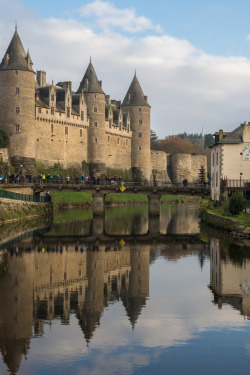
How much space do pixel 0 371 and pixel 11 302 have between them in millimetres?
4838

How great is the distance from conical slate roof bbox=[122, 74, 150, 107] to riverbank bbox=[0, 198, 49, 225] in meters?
37.5

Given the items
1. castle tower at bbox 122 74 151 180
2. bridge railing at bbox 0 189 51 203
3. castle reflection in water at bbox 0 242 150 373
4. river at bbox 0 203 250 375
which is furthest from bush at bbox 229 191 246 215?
castle tower at bbox 122 74 151 180

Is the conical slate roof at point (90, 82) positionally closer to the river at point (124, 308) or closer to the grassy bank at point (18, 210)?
the grassy bank at point (18, 210)

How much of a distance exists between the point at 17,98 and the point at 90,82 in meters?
16.5

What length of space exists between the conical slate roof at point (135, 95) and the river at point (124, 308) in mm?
55098

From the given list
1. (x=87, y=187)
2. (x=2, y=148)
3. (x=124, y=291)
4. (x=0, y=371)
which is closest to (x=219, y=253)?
(x=124, y=291)

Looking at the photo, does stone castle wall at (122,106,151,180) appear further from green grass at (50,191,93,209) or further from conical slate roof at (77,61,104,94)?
green grass at (50,191,93,209)

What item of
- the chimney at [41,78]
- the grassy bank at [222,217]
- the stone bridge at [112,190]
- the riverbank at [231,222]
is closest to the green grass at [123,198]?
the chimney at [41,78]

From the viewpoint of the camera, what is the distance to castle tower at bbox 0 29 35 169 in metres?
Answer: 56.2

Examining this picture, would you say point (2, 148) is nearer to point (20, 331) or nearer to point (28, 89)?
point (28, 89)

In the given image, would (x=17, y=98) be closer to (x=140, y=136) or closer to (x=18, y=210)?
(x=18, y=210)

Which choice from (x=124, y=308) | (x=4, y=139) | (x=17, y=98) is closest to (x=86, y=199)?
(x=4, y=139)

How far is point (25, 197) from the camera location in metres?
44.0

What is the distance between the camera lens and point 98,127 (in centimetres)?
7200
